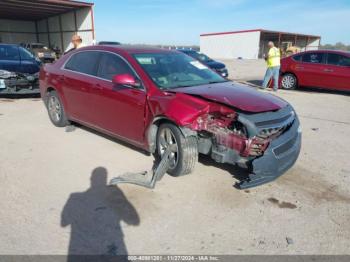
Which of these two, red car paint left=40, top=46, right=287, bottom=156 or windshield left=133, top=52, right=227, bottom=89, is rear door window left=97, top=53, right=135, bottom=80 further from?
windshield left=133, top=52, right=227, bottom=89

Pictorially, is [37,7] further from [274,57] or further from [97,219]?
[97,219]

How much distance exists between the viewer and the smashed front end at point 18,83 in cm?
876

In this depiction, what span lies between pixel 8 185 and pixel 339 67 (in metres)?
11.1

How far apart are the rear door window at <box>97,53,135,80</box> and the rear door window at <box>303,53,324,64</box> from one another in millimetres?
9380

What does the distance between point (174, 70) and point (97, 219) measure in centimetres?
250

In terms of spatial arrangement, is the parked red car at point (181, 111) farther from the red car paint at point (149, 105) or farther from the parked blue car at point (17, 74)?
the parked blue car at point (17, 74)

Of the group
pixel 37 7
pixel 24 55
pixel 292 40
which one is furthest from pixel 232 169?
pixel 292 40

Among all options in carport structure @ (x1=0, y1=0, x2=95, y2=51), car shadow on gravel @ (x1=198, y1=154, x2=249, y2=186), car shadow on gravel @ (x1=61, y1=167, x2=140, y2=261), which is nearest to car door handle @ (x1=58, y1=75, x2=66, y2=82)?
car shadow on gravel @ (x1=61, y1=167, x2=140, y2=261)

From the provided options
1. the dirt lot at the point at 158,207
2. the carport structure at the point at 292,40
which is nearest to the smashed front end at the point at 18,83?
the dirt lot at the point at 158,207

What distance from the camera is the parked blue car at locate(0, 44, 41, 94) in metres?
8.80

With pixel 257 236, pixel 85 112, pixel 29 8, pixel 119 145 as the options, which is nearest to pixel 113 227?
pixel 257 236

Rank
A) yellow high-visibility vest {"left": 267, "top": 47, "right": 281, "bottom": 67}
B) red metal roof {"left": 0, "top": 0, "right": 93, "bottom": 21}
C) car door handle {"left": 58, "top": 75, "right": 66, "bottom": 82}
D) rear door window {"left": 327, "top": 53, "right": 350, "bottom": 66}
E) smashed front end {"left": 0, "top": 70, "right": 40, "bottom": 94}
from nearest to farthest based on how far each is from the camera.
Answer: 1. car door handle {"left": 58, "top": 75, "right": 66, "bottom": 82}
2. smashed front end {"left": 0, "top": 70, "right": 40, "bottom": 94}
3. rear door window {"left": 327, "top": 53, "right": 350, "bottom": 66}
4. yellow high-visibility vest {"left": 267, "top": 47, "right": 281, "bottom": 67}
5. red metal roof {"left": 0, "top": 0, "right": 93, "bottom": 21}

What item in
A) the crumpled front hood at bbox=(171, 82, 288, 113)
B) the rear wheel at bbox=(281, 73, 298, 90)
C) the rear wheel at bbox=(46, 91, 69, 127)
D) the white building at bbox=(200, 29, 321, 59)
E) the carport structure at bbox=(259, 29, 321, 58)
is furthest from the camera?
the carport structure at bbox=(259, 29, 321, 58)

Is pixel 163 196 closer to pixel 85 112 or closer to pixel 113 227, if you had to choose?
pixel 113 227
